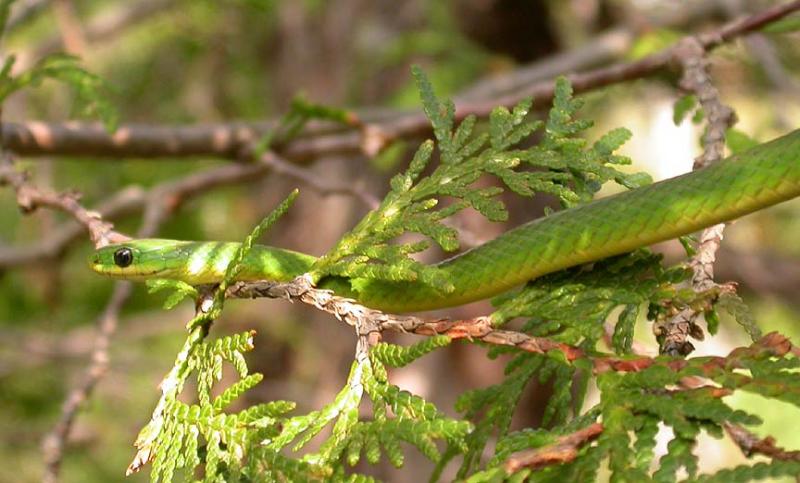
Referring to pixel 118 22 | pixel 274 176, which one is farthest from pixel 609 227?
pixel 274 176

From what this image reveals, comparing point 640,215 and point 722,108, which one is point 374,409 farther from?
point 722,108

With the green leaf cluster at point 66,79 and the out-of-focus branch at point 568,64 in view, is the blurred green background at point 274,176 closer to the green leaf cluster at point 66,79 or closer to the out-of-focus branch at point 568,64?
the out-of-focus branch at point 568,64

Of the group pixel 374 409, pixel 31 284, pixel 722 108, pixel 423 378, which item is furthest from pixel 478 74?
pixel 374 409

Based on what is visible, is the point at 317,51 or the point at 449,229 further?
the point at 317,51

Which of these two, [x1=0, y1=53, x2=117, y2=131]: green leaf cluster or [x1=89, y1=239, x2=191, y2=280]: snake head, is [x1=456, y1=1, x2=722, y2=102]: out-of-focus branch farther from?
[x1=89, y1=239, x2=191, y2=280]: snake head

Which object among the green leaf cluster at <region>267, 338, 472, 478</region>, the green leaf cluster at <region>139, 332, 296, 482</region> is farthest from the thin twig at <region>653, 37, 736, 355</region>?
the green leaf cluster at <region>139, 332, 296, 482</region>

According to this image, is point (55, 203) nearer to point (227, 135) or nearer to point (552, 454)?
point (227, 135)
